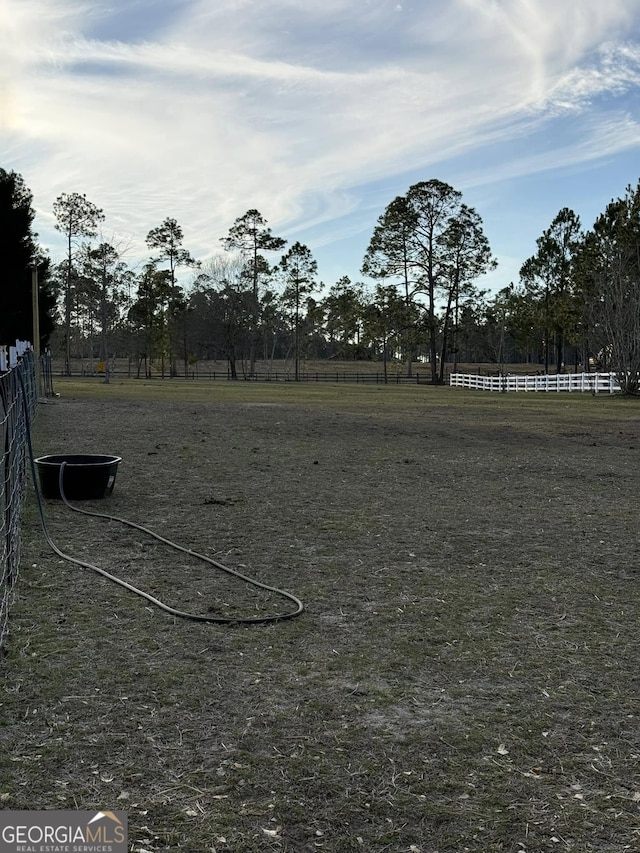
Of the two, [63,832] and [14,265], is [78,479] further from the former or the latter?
[14,265]

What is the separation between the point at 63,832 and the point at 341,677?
1376 mm

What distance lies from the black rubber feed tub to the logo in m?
4.90

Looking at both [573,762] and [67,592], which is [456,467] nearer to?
[67,592]

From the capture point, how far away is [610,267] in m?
30.6

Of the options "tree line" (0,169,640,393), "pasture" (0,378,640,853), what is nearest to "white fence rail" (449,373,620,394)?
"tree line" (0,169,640,393)

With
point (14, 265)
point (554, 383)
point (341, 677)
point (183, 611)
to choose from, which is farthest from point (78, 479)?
point (554, 383)

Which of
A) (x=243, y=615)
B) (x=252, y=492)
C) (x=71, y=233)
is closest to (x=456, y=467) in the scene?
Answer: (x=252, y=492)

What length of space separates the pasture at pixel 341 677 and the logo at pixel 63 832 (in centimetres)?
6

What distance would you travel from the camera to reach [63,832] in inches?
84.9

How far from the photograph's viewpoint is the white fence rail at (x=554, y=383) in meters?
33.0

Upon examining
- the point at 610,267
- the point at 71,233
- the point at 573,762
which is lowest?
the point at 573,762

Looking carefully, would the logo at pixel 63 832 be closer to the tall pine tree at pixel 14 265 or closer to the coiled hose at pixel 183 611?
the coiled hose at pixel 183 611

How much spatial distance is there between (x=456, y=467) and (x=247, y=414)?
29.2 feet

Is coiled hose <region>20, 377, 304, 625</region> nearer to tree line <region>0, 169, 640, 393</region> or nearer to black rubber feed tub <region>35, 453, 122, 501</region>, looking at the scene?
black rubber feed tub <region>35, 453, 122, 501</region>
